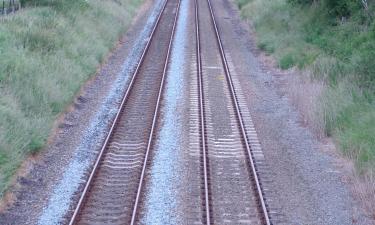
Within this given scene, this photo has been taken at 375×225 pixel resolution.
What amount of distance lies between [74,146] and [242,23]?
23.6 metres

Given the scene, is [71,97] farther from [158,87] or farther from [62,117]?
[158,87]

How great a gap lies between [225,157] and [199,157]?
63cm

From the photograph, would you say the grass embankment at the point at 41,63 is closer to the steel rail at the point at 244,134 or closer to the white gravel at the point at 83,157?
the white gravel at the point at 83,157

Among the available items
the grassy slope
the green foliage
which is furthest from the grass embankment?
the grassy slope

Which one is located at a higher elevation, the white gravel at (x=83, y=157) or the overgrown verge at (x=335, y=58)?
the overgrown verge at (x=335, y=58)

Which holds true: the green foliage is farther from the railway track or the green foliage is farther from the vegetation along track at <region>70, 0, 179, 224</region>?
the vegetation along track at <region>70, 0, 179, 224</region>

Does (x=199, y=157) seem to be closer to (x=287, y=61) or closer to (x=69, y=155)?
(x=69, y=155)

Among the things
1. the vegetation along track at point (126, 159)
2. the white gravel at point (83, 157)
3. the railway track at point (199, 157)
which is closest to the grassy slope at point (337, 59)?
the railway track at point (199, 157)

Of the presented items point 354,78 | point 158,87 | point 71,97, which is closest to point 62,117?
point 71,97

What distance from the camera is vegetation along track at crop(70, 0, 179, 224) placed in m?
11.5

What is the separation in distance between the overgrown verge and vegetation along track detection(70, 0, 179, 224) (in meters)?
4.72

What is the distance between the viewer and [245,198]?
481 inches

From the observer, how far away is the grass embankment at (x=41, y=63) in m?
14.2

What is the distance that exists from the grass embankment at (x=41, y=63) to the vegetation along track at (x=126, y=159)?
1.66 meters
